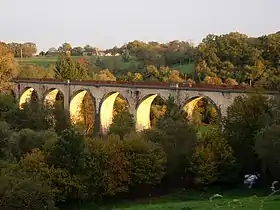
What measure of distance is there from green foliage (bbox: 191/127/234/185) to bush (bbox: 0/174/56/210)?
990 cm

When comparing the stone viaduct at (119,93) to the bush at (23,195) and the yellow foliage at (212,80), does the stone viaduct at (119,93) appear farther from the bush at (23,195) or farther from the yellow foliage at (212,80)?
the bush at (23,195)

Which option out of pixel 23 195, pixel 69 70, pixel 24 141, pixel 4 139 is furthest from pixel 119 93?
pixel 23 195

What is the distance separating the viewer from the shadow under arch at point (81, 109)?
5151cm

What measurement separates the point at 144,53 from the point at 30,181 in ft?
231

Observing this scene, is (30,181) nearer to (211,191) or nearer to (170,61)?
(211,191)

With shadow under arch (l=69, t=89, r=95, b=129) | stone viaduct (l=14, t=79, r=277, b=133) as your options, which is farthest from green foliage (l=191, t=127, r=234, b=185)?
shadow under arch (l=69, t=89, r=95, b=129)

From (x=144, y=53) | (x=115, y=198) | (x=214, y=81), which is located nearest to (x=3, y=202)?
(x=115, y=198)

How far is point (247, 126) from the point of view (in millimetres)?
31312

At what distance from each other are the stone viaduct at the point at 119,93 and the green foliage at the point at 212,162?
7.03 m

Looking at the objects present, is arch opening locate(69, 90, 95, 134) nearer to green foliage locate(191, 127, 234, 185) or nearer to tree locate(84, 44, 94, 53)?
green foliage locate(191, 127, 234, 185)

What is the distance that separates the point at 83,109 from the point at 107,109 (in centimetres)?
378

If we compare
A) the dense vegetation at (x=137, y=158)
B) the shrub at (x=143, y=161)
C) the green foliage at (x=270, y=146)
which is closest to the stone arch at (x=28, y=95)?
the dense vegetation at (x=137, y=158)

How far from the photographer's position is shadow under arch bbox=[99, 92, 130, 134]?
49.6m

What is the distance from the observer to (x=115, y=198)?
2811 centimetres
